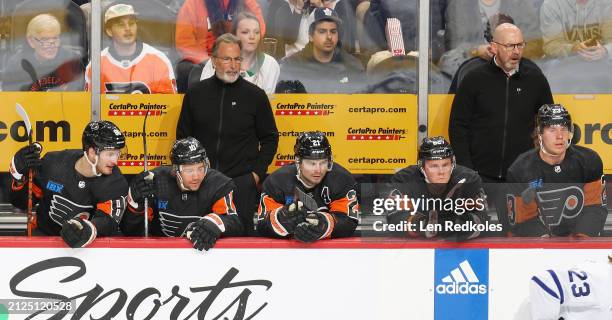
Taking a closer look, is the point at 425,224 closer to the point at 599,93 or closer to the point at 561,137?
the point at 561,137

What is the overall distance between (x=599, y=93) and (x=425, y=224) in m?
2.27

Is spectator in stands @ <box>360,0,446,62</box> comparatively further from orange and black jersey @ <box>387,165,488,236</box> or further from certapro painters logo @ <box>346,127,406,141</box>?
orange and black jersey @ <box>387,165,488,236</box>

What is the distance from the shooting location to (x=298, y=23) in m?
7.55

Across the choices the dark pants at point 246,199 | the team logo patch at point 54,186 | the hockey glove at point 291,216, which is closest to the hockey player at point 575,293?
the hockey glove at point 291,216

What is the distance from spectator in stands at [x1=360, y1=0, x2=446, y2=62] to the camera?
24.6ft

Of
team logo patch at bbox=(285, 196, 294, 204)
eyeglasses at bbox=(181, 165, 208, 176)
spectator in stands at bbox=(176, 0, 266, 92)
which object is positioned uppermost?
spectator in stands at bbox=(176, 0, 266, 92)

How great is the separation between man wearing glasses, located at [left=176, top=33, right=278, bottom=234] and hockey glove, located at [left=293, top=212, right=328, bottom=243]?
52.2 inches

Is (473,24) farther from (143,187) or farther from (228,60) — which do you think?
(143,187)

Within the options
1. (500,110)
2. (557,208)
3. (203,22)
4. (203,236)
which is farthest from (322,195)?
(203,22)

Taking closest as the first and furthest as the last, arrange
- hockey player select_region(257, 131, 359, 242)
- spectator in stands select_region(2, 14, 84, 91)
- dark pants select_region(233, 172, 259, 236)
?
hockey player select_region(257, 131, 359, 242)
dark pants select_region(233, 172, 259, 236)
spectator in stands select_region(2, 14, 84, 91)

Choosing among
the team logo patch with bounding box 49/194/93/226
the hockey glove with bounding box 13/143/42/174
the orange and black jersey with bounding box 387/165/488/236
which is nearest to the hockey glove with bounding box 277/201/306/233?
the orange and black jersey with bounding box 387/165/488/236

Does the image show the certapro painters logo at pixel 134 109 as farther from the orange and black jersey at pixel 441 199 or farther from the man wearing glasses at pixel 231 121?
the orange and black jersey at pixel 441 199

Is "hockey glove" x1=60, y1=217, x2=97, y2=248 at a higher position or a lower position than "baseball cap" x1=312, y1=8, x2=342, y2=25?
lower

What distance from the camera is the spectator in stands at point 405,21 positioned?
7.49m
